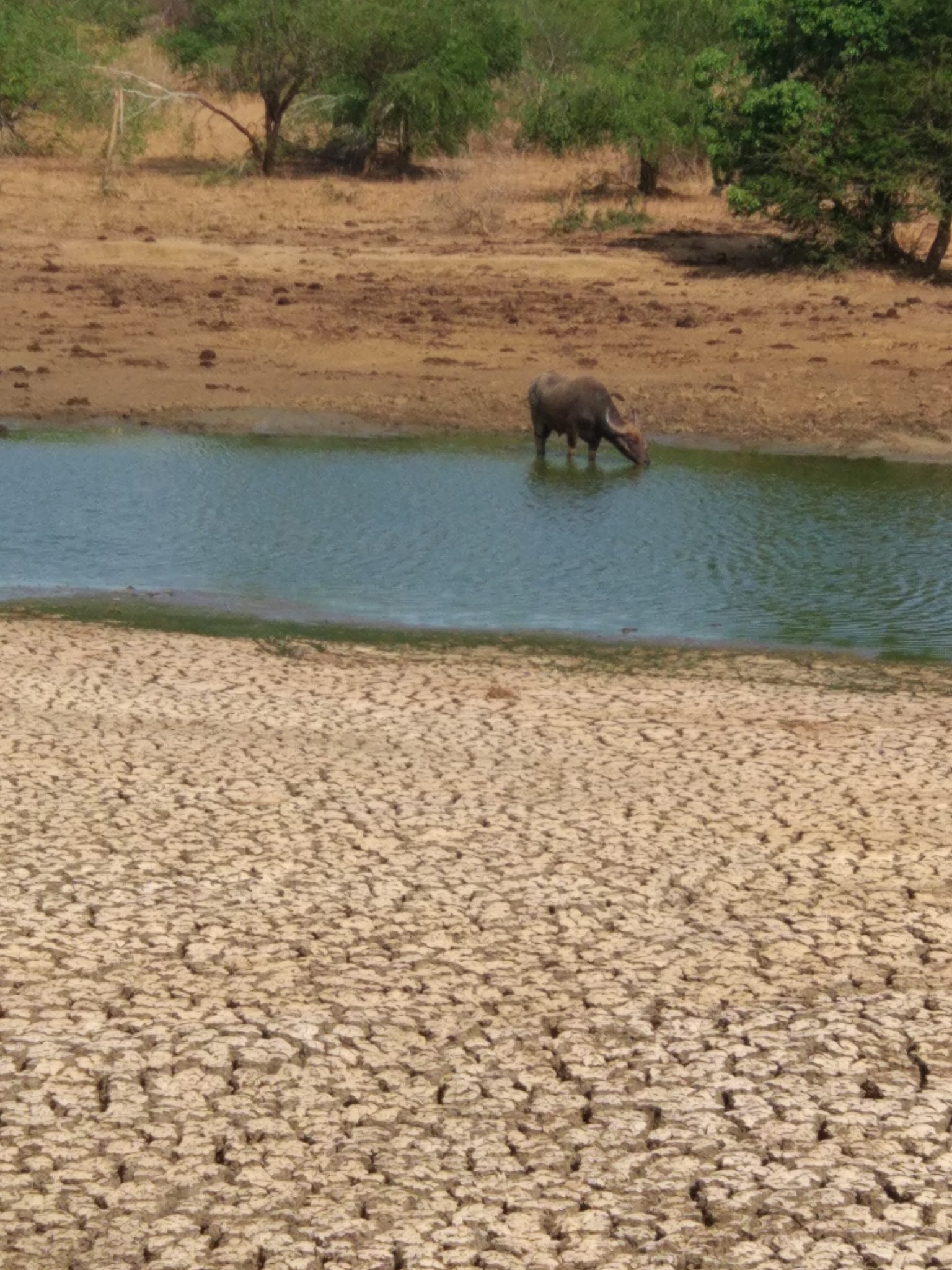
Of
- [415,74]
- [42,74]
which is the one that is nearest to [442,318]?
[415,74]

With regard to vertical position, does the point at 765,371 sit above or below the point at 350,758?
above

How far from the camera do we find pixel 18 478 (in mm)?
17328

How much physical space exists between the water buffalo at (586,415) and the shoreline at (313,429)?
0.72m

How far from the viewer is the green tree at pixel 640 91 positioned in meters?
32.9

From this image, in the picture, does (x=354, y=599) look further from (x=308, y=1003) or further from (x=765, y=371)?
(x=765, y=371)

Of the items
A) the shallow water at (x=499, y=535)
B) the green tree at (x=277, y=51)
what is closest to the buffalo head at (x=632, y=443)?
the shallow water at (x=499, y=535)

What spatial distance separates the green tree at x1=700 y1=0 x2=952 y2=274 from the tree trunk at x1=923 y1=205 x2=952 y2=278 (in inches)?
0.8

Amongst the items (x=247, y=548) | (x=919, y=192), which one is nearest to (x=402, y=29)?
(x=919, y=192)

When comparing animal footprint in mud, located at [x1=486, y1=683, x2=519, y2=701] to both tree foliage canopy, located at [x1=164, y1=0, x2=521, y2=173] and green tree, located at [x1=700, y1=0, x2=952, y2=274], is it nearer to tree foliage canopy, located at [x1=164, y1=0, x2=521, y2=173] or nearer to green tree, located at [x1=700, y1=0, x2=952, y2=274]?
green tree, located at [x1=700, y1=0, x2=952, y2=274]

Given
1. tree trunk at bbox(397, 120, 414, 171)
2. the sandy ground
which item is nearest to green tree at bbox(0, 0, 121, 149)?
the sandy ground

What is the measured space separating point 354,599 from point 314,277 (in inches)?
598

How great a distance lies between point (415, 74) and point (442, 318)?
14313 millimetres

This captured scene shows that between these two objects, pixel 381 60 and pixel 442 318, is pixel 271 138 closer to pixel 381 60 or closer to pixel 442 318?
pixel 381 60

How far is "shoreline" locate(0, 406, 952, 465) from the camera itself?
19.6 meters
